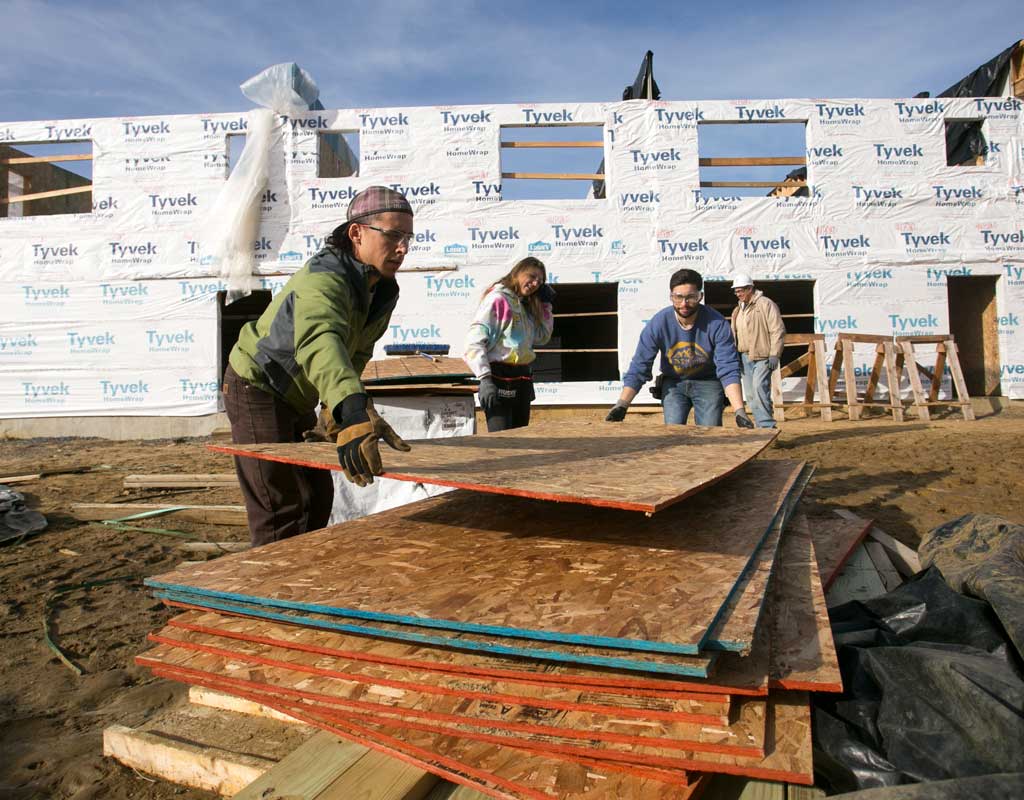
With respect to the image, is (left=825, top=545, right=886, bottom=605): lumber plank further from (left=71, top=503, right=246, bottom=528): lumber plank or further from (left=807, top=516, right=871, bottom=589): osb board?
(left=71, top=503, right=246, bottom=528): lumber plank

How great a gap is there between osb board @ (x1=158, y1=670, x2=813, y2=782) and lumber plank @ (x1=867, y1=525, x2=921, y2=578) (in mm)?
2187

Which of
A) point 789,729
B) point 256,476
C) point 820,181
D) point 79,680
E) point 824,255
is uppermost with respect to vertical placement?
point 820,181

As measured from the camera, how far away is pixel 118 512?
18.0 ft

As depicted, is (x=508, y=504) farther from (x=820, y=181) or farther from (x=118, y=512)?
(x=820, y=181)

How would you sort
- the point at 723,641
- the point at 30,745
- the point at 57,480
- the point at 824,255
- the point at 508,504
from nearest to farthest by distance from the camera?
the point at 723,641
the point at 30,745
the point at 508,504
the point at 57,480
the point at 824,255

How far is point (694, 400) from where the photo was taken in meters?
5.14

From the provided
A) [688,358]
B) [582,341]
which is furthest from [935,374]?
[582,341]

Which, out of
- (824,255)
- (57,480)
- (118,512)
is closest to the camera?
(118,512)

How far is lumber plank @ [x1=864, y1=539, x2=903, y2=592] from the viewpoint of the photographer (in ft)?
10.5

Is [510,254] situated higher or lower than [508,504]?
higher

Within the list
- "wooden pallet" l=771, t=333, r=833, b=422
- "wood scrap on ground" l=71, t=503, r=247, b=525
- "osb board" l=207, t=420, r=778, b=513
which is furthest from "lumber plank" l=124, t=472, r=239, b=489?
"wooden pallet" l=771, t=333, r=833, b=422

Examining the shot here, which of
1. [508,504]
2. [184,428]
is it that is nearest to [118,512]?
[508,504]

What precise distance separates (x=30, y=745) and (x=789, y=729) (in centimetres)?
231

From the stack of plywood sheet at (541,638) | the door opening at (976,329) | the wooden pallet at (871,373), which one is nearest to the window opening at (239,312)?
the wooden pallet at (871,373)
